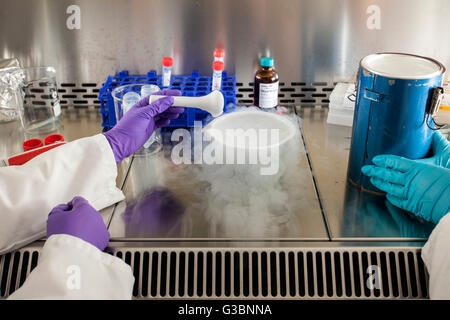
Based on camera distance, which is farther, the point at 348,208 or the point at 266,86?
the point at 266,86

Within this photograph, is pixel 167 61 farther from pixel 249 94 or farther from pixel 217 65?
pixel 249 94

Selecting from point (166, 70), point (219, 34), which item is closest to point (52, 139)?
point (166, 70)

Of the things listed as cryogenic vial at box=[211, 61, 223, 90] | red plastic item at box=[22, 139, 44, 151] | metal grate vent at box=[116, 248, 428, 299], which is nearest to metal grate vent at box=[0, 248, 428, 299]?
metal grate vent at box=[116, 248, 428, 299]

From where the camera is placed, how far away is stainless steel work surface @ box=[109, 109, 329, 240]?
120 centimetres

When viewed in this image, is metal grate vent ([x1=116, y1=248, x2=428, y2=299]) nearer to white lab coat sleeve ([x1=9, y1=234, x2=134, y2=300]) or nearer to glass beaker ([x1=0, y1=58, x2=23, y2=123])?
white lab coat sleeve ([x1=9, y1=234, x2=134, y2=300])

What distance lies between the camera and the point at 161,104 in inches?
57.6

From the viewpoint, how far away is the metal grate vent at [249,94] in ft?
6.15

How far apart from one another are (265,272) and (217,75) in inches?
34.7

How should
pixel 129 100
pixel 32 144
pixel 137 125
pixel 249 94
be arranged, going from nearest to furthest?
pixel 137 125, pixel 32 144, pixel 129 100, pixel 249 94

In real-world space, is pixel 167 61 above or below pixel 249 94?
above

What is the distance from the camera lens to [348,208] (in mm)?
1280

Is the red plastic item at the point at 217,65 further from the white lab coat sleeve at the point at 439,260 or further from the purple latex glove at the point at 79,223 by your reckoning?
the white lab coat sleeve at the point at 439,260

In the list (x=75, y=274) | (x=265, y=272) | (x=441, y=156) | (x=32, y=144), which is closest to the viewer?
(x=75, y=274)

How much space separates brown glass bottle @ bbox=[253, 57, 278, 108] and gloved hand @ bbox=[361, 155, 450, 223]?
61 centimetres
